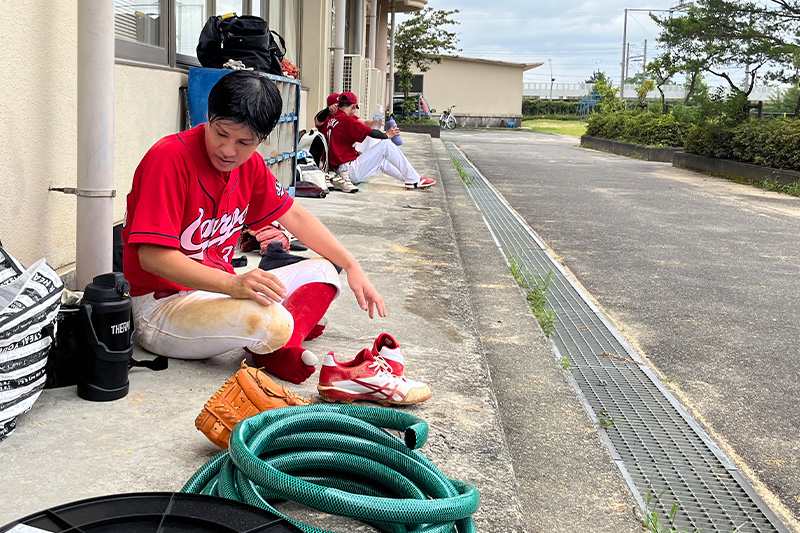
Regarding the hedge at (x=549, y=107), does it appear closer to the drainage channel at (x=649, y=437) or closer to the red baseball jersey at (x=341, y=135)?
the red baseball jersey at (x=341, y=135)

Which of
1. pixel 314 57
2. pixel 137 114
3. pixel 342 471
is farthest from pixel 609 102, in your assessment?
pixel 342 471

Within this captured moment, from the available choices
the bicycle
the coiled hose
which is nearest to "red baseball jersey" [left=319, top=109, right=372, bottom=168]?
the coiled hose

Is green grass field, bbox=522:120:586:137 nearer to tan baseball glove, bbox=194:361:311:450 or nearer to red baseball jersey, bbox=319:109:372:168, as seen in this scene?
red baseball jersey, bbox=319:109:372:168

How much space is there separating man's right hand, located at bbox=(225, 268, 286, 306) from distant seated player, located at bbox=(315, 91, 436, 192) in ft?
20.6

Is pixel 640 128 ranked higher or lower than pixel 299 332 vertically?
higher

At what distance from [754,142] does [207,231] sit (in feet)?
47.7

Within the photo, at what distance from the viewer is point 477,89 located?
4300cm

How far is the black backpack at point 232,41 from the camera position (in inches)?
207

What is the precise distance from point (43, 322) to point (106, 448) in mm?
380

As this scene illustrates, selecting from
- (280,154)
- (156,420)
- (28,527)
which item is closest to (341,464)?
(156,420)

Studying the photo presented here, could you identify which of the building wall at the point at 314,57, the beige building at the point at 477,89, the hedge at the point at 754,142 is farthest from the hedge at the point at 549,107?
the building wall at the point at 314,57

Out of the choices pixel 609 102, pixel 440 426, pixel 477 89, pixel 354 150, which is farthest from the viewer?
pixel 477 89

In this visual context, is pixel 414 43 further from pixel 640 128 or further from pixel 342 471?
pixel 342 471

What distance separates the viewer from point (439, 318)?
3.82 meters
